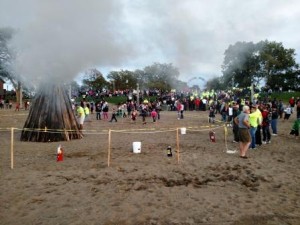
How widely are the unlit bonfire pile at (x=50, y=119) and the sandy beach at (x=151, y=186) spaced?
238 cm

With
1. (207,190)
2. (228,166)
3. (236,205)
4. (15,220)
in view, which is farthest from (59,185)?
(228,166)

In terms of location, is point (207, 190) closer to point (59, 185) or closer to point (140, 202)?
point (140, 202)

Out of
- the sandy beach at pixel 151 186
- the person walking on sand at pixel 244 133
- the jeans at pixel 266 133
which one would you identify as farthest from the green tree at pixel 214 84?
the person walking on sand at pixel 244 133

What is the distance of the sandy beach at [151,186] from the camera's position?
6.51 metres

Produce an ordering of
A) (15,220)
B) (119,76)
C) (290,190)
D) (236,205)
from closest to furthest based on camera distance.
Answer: (15,220)
(236,205)
(290,190)
(119,76)

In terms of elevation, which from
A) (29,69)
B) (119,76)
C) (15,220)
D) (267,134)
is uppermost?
(119,76)

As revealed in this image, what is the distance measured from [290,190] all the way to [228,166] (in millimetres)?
2474

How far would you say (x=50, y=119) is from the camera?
1633 cm

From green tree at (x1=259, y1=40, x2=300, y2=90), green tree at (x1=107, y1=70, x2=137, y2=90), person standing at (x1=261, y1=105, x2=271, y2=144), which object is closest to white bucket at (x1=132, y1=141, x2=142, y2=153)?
person standing at (x1=261, y1=105, x2=271, y2=144)

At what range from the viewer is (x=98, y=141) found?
1570cm

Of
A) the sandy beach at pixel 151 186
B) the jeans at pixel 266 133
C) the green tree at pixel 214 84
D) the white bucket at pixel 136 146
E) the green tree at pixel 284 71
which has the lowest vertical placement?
the sandy beach at pixel 151 186

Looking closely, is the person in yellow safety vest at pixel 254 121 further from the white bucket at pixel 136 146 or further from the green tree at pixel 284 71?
the green tree at pixel 284 71

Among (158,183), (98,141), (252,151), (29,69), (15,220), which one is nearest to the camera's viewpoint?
(15,220)

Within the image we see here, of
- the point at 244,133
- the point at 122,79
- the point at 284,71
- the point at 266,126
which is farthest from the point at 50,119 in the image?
the point at 122,79
